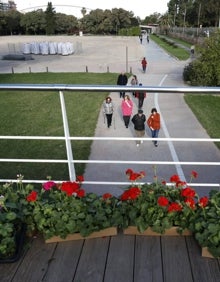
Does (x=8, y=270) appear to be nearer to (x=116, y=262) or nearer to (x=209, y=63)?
(x=116, y=262)

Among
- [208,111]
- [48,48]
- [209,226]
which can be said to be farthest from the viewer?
[48,48]

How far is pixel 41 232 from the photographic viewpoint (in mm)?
2863

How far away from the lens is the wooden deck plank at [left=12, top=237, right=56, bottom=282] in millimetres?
2463

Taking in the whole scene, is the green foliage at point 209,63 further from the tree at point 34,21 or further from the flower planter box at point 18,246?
the tree at point 34,21

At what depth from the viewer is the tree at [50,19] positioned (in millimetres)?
119844

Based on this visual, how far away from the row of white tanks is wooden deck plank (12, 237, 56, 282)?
58245 millimetres

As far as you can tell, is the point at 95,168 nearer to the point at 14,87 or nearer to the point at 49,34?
the point at 14,87

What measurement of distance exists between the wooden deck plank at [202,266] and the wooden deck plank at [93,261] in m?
0.69

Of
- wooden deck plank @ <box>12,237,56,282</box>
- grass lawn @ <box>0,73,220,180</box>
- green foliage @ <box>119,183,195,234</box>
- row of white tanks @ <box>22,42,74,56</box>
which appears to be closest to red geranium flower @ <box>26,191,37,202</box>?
wooden deck plank @ <box>12,237,56,282</box>

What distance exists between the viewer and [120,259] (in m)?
2.62

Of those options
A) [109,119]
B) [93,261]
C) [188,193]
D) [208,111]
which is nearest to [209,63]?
[208,111]

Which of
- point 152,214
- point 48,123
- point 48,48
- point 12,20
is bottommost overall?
point 48,48

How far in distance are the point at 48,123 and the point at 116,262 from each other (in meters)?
11.9

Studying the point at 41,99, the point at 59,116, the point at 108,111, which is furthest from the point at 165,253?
the point at 41,99
